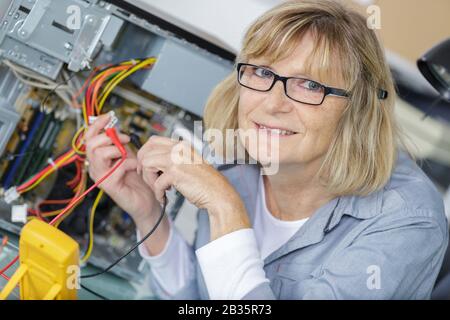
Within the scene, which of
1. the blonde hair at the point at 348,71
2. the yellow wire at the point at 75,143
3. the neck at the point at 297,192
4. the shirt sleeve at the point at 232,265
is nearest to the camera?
the shirt sleeve at the point at 232,265

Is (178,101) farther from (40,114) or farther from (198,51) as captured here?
(40,114)

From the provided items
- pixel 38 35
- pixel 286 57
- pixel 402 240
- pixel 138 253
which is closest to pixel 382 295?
pixel 402 240

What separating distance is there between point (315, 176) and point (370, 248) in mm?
248

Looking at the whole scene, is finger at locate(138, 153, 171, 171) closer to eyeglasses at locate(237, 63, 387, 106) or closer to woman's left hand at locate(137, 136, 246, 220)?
woman's left hand at locate(137, 136, 246, 220)

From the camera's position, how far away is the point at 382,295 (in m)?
0.92

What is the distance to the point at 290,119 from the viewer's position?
1.01 m

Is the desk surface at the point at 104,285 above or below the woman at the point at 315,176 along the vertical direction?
below

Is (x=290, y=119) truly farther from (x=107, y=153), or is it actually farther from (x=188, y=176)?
(x=107, y=153)

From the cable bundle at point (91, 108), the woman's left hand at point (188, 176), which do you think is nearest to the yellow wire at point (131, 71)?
the cable bundle at point (91, 108)

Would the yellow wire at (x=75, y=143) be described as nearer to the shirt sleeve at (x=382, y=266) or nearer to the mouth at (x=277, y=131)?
the mouth at (x=277, y=131)

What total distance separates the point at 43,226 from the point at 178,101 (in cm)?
54

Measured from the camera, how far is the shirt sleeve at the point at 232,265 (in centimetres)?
87

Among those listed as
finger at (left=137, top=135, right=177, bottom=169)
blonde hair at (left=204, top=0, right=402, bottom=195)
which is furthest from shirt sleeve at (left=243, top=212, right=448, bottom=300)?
finger at (left=137, top=135, right=177, bottom=169)

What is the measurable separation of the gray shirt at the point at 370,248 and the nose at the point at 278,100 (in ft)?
0.81
